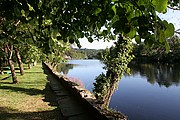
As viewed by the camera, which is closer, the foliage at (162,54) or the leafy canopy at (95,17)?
the leafy canopy at (95,17)

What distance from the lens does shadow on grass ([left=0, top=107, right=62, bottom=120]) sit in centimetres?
892

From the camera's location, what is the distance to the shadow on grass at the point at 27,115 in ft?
29.3

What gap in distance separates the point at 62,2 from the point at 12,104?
26.7 feet

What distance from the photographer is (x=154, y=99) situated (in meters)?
29.9

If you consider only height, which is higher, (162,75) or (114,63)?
(114,63)

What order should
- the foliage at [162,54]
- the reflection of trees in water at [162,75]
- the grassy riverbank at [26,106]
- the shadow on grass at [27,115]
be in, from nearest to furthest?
the shadow on grass at [27,115] < the grassy riverbank at [26,106] < the reflection of trees in water at [162,75] < the foliage at [162,54]

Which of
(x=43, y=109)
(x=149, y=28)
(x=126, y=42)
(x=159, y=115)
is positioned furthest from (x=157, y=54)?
(x=149, y=28)

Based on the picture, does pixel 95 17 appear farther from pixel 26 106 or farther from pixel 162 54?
pixel 162 54

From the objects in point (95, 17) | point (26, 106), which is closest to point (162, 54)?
point (26, 106)

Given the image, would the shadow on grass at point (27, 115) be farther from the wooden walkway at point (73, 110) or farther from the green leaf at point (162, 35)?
the green leaf at point (162, 35)

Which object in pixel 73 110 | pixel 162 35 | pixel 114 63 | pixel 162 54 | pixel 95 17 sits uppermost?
pixel 95 17

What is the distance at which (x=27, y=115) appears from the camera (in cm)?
934

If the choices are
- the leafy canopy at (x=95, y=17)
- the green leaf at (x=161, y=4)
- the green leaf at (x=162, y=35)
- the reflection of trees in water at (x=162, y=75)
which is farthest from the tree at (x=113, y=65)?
the reflection of trees in water at (x=162, y=75)

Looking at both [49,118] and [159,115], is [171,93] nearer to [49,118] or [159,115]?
[159,115]
